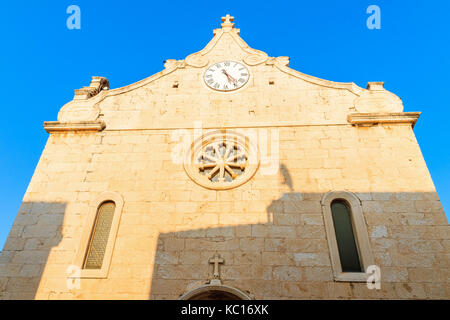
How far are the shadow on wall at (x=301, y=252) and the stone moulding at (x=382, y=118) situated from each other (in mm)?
2341

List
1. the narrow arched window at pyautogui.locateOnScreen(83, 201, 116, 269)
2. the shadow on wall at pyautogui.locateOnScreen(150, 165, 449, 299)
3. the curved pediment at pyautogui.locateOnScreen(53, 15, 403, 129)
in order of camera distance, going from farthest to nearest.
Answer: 1. the curved pediment at pyautogui.locateOnScreen(53, 15, 403, 129)
2. the narrow arched window at pyautogui.locateOnScreen(83, 201, 116, 269)
3. the shadow on wall at pyautogui.locateOnScreen(150, 165, 449, 299)

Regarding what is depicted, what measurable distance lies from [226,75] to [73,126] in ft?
17.2

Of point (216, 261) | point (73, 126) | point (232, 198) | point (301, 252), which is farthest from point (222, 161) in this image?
point (73, 126)

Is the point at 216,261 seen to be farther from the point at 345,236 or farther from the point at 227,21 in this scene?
the point at 227,21

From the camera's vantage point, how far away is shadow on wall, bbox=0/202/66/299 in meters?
7.46

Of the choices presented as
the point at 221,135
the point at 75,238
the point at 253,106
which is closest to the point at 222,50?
the point at 253,106

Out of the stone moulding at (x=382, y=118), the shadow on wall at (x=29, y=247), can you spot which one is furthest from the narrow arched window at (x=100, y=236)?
the stone moulding at (x=382, y=118)

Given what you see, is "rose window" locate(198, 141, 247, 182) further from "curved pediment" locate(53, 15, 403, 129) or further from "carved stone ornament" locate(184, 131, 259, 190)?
"curved pediment" locate(53, 15, 403, 129)

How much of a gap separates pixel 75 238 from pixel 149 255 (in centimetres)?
200

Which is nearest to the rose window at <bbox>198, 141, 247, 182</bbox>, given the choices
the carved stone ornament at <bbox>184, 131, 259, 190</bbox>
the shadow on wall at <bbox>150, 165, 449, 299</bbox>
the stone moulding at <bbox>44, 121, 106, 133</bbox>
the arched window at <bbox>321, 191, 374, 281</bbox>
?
the carved stone ornament at <bbox>184, 131, 259, 190</bbox>

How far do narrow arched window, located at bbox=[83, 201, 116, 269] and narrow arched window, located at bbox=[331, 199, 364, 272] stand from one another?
5.75m

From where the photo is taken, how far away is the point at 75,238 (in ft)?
26.5
